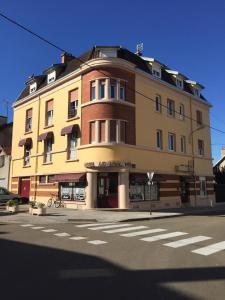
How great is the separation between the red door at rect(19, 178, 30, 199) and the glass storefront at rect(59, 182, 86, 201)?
5.96 metres

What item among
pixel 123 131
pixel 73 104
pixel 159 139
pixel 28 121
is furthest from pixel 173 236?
pixel 28 121

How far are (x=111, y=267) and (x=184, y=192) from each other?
24406 mm

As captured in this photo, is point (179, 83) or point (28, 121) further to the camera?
point (28, 121)

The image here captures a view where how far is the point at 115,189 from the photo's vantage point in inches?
950

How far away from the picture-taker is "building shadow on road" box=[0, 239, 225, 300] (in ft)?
18.6

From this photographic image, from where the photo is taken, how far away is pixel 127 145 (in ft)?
80.9

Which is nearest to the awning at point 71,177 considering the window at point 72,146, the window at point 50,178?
the window at point 50,178

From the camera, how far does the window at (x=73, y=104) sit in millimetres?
27025

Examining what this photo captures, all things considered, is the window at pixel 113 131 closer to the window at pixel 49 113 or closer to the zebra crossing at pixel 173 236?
the window at pixel 49 113

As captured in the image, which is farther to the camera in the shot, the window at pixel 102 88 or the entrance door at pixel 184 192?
the entrance door at pixel 184 192

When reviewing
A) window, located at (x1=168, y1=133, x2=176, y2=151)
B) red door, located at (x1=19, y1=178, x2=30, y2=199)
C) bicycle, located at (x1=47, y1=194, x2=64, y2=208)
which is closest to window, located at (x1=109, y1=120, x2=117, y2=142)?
bicycle, located at (x1=47, y1=194, x2=64, y2=208)

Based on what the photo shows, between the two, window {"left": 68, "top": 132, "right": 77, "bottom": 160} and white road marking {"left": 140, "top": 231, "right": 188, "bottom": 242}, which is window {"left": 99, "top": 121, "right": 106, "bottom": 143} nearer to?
window {"left": 68, "top": 132, "right": 77, "bottom": 160}

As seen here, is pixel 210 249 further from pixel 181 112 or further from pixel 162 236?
pixel 181 112

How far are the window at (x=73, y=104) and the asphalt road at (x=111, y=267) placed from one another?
15.6 m
